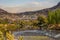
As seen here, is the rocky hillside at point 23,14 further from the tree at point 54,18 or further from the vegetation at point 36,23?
the tree at point 54,18

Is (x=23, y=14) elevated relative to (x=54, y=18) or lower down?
elevated

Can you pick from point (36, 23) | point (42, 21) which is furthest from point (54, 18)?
point (36, 23)

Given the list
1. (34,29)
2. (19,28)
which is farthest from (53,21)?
(19,28)

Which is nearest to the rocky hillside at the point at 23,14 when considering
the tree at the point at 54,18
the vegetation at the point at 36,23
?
the vegetation at the point at 36,23

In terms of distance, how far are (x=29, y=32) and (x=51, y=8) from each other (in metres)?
1.51

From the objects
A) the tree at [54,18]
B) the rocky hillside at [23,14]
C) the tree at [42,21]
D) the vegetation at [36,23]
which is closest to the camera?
the vegetation at [36,23]

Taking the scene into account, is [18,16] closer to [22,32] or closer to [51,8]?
[22,32]

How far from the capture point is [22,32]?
953 cm

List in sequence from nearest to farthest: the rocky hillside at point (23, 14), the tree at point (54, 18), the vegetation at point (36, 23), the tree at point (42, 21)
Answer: the vegetation at point (36, 23) < the tree at point (42, 21) < the rocky hillside at point (23, 14) < the tree at point (54, 18)

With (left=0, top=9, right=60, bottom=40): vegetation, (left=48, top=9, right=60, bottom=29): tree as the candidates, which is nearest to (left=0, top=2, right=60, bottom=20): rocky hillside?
(left=0, top=9, right=60, bottom=40): vegetation

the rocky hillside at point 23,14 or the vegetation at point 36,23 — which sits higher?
the rocky hillside at point 23,14

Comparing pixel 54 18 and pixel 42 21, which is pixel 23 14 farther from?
pixel 54 18

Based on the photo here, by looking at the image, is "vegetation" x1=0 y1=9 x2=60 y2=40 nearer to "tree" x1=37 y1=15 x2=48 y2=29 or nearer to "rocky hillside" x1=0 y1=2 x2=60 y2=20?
"tree" x1=37 y1=15 x2=48 y2=29

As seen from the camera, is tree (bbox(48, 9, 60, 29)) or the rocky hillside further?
tree (bbox(48, 9, 60, 29))
